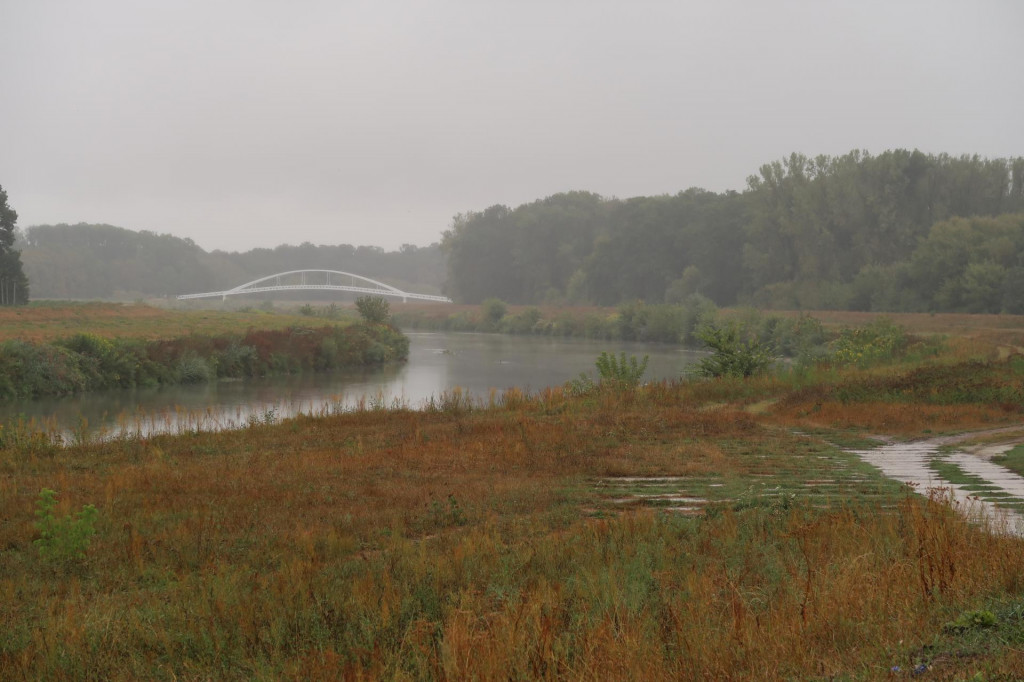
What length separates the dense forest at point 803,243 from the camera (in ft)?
185

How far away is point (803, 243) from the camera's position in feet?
243

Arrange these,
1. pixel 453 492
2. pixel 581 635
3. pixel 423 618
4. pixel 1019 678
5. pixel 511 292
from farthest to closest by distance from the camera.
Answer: pixel 511 292
pixel 453 492
pixel 423 618
pixel 581 635
pixel 1019 678

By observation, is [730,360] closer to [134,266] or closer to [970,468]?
[970,468]

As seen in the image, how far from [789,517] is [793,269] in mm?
71622

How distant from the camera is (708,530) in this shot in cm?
793

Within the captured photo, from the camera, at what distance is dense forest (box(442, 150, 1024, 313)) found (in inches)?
2223

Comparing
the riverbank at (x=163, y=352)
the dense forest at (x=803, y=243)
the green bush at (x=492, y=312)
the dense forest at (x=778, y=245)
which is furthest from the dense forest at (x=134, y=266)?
the riverbank at (x=163, y=352)

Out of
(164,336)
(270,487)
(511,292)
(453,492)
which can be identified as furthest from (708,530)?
(511,292)

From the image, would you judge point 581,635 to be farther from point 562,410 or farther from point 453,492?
point 562,410

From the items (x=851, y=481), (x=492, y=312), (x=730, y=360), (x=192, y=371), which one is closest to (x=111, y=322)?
(x=192, y=371)

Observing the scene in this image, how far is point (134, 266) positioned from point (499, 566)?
15259 cm

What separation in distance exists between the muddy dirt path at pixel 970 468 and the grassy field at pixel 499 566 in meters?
0.44

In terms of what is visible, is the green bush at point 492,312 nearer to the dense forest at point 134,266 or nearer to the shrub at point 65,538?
the dense forest at point 134,266

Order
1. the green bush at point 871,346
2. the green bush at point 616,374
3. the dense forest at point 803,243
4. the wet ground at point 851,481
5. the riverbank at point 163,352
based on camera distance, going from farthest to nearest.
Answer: the dense forest at point 803,243
the riverbank at point 163,352
the green bush at point 871,346
the green bush at point 616,374
the wet ground at point 851,481
